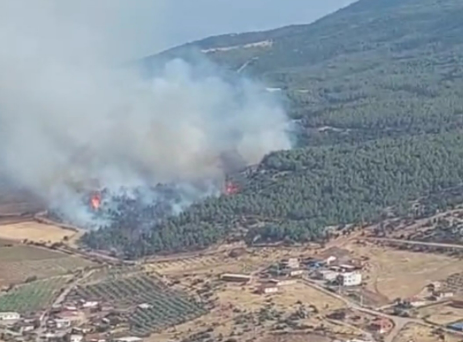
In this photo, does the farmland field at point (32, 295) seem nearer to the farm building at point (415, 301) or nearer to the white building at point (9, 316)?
the white building at point (9, 316)

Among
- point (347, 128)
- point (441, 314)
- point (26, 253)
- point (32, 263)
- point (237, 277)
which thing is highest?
point (347, 128)

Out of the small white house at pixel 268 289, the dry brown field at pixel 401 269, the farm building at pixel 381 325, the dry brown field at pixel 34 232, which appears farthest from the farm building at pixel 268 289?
the dry brown field at pixel 34 232

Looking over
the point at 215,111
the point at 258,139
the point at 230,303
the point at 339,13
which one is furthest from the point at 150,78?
the point at 339,13

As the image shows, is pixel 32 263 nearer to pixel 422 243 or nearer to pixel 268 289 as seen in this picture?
pixel 268 289

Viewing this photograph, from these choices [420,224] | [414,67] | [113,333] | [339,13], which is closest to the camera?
[113,333]

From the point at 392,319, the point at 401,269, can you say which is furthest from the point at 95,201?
the point at 392,319

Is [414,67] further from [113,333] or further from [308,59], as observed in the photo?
[113,333]

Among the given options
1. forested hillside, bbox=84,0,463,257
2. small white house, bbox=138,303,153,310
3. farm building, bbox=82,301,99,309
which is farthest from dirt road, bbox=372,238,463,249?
farm building, bbox=82,301,99,309
